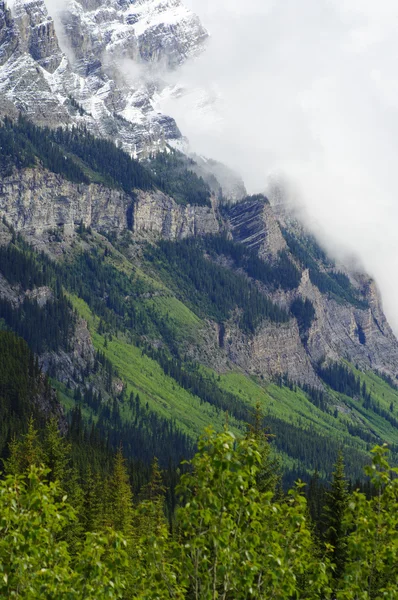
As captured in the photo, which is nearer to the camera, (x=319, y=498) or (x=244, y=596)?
(x=244, y=596)

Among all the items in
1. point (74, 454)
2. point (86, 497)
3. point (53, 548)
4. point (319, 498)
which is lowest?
point (74, 454)

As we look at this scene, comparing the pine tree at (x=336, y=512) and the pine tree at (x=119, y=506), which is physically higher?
the pine tree at (x=336, y=512)

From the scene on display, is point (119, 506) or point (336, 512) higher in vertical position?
point (336, 512)

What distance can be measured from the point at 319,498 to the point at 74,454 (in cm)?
6370

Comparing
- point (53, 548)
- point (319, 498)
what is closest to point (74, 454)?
point (319, 498)

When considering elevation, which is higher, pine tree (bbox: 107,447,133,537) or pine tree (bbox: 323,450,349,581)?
pine tree (bbox: 323,450,349,581)

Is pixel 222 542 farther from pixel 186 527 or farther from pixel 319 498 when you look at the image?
pixel 319 498

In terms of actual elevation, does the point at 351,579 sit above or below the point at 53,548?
above

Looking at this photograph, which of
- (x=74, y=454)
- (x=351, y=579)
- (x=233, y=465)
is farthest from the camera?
(x=74, y=454)

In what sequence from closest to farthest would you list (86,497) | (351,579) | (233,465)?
(233,465) → (351,579) → (86,497)

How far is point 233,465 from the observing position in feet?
104

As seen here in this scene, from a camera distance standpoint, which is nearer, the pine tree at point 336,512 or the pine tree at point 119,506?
the pine tree at point 336,512

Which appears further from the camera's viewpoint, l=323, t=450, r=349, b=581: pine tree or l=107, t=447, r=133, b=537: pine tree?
l=107, t=447, r=133, b=537: pine tree

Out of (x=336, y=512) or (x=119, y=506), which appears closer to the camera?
(x=336, y=512)
